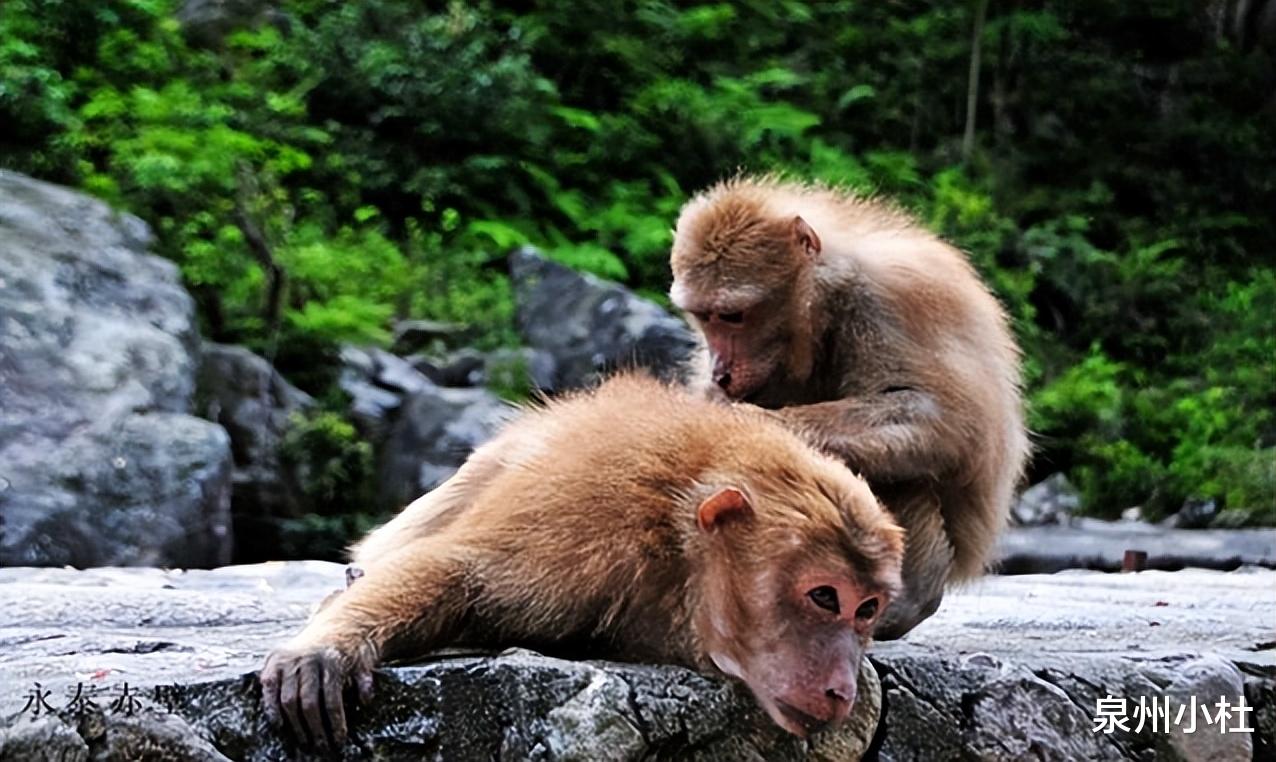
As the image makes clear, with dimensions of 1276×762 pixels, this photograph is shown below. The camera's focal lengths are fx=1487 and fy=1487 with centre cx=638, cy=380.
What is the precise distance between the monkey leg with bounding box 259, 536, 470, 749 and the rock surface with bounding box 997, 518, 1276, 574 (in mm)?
7367

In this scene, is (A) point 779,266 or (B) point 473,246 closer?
(A) point 779,266

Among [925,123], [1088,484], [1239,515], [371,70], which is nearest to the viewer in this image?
[1239,515]

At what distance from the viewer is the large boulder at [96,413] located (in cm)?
863

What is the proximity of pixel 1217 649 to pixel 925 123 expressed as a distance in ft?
54.5

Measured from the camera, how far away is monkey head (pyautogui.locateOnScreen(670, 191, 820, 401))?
395 cm

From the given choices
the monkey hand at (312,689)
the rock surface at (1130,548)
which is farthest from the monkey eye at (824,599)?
the rock surface at (1130,548)

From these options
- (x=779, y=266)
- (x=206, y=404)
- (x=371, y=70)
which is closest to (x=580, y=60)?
(x=371, y=70)

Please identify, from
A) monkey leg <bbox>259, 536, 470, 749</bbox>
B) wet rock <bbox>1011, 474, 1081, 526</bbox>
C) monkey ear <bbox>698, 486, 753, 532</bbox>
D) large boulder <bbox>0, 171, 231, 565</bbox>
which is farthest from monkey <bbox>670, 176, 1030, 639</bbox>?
wet rock <bbox>1011, 474, 1081, 526</bbox>

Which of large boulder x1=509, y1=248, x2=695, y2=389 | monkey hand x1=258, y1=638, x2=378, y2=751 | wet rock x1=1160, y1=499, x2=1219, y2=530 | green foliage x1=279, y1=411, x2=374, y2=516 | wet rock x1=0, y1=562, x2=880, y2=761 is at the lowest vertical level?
wet rock x1=1160, y1=499, x2=1219, y2=530

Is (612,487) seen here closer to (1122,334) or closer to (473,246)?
(473,246)

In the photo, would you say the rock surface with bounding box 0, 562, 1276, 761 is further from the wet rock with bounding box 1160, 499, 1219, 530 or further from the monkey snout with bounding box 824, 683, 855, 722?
the wet rock with bounding box 1160, 499, 1219, 530

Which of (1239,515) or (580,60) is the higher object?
(580,60)

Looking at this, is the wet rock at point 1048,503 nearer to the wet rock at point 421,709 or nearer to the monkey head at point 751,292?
the monkey head at point 751,292

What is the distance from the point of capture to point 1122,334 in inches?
684
